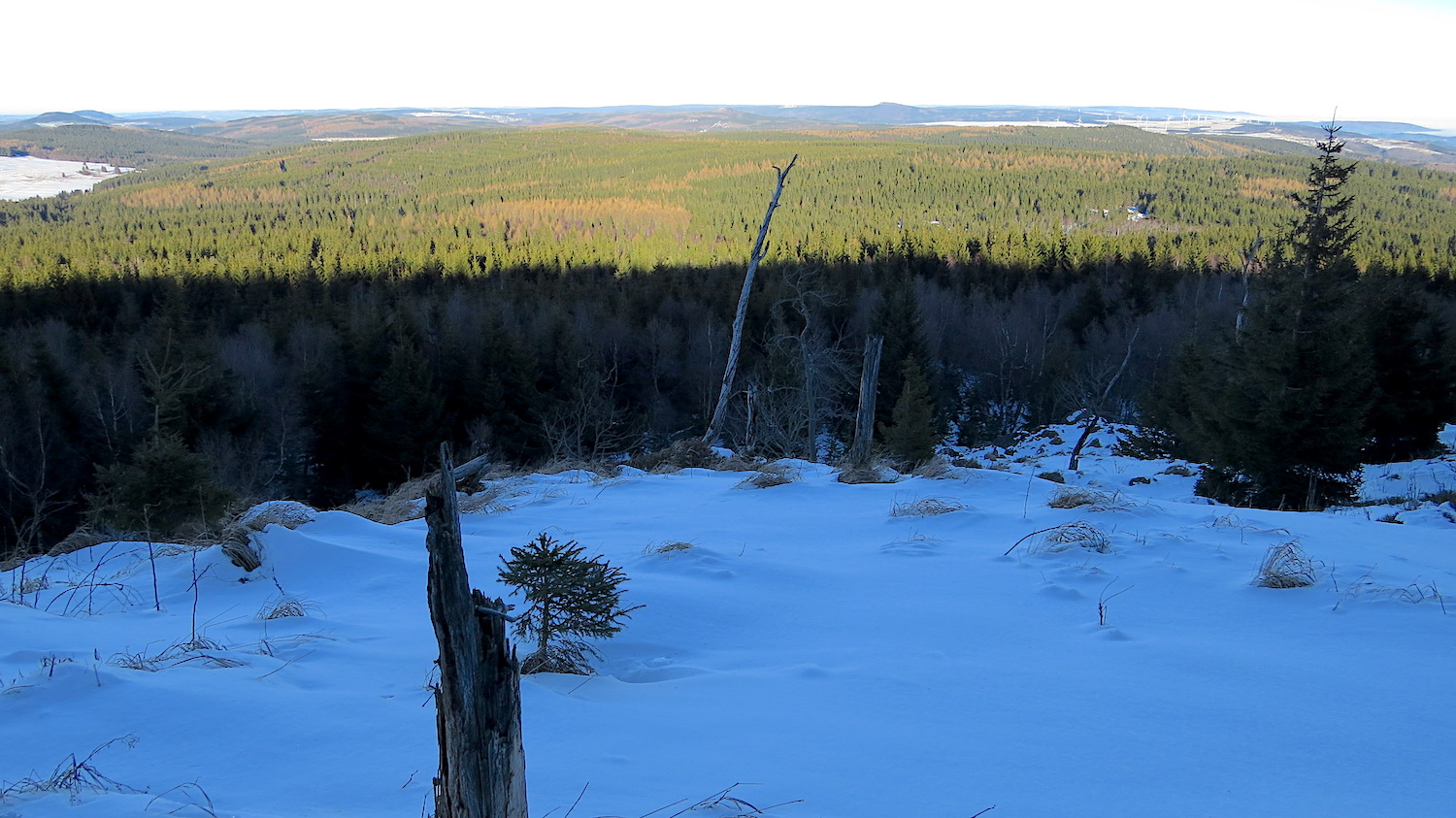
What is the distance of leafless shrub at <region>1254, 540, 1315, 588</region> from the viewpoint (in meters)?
4.25

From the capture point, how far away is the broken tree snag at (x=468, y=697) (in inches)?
73.7

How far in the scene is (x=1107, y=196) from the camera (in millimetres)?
112688

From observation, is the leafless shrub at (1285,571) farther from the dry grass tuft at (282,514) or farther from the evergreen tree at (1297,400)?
the evergreen tree at (1297,400)

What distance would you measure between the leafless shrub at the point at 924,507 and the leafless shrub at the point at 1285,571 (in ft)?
7.10

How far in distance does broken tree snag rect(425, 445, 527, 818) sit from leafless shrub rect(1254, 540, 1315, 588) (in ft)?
13.6

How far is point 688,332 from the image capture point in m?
44.5

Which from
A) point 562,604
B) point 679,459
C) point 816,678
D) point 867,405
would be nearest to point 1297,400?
point 867,405

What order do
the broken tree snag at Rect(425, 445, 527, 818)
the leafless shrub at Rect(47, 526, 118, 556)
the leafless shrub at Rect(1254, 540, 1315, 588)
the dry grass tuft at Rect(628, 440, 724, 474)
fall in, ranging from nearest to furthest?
the broken tree snag at Rect(425, 445, 527, 818) < the leafless shrub at Rect(1254, 540, 1315, 588) < the leafless shrub at Rect(47, 526, 118, 556) < the dry grass tuft at Rect(628, 440, 724, 474)

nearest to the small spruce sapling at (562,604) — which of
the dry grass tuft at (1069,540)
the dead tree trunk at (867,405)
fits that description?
the dry grass tuft at (1069,540)

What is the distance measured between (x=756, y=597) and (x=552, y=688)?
59.0 inches

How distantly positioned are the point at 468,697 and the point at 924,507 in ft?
16.1

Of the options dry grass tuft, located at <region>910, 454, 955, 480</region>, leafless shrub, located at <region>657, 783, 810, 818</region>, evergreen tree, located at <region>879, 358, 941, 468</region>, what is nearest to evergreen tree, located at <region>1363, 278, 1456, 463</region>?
evergreen tree, located at <region>879, 358, 941, 468</region>

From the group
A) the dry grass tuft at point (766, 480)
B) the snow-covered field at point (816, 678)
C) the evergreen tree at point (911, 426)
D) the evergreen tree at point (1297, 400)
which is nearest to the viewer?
the snow-covered field at point (816, 678)

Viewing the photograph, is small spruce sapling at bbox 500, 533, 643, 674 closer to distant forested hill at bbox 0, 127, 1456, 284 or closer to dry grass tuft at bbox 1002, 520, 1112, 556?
dry grass tuft at bbox 1002, 520, 1112, 556
